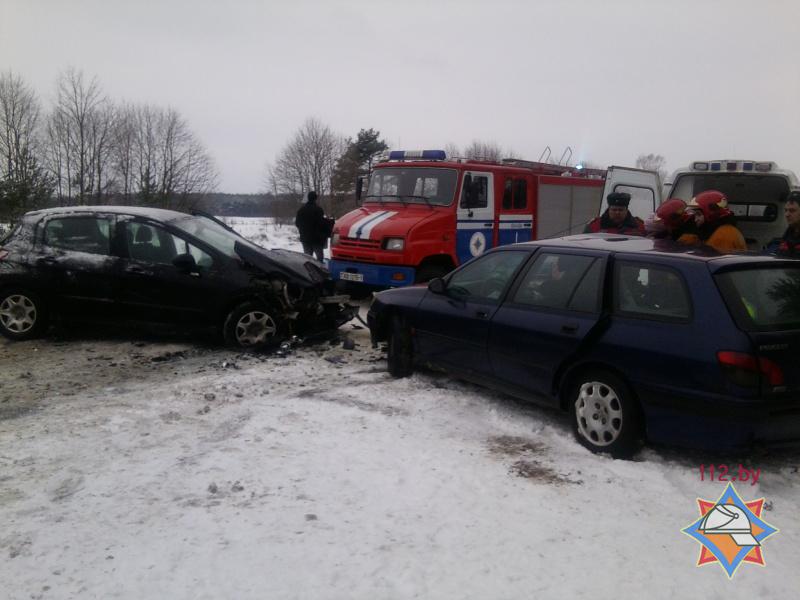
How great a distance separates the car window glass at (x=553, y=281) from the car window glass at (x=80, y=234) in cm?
503

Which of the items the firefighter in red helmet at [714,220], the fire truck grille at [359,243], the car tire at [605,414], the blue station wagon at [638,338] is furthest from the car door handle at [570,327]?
the fire truck grille at [359,243]

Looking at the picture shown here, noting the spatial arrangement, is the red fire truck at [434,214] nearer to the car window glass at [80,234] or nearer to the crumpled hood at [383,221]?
the crumpled hood at [383,221]

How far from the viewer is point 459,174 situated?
1002cm

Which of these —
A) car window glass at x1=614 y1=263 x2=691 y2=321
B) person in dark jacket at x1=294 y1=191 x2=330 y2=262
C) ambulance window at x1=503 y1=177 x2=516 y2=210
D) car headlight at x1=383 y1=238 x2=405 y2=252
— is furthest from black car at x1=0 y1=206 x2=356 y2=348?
person in dark jacket at x1=294 y1=191 x2=330 y2=262

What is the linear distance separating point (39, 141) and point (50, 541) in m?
40.5

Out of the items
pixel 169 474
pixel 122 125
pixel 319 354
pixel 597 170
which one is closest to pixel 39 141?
pixel 122 125

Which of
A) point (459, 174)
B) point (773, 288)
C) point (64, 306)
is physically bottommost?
point (64, 306)

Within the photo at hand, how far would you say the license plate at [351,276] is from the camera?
968 centimetres

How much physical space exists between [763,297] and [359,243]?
257 inches

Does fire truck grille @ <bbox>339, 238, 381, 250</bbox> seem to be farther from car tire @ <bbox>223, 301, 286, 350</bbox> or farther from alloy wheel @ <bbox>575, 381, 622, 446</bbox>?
alloy wheel @ <bbox>575, 381, 622, 446</bbox>

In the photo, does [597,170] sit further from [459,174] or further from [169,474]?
[169,474]

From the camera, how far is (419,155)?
34.4 feet

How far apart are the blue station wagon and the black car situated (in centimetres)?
251

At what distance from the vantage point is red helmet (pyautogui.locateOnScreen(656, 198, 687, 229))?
6.10m
